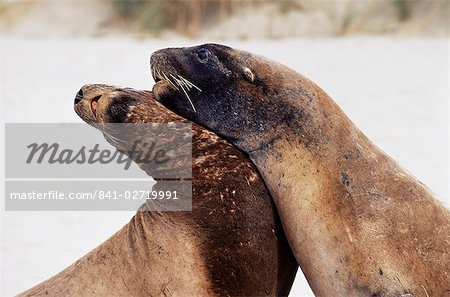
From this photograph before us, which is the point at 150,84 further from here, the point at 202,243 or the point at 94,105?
the point at 202,243

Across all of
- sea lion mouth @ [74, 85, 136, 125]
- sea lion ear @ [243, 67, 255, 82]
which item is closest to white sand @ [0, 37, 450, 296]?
sea lion mouth @ [74, 85, 136, 125]

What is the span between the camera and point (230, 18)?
1494cm

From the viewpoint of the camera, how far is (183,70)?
509 centimetres

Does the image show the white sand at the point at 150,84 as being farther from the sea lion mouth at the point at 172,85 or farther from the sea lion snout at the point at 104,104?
the sea lion mouth at the point at 172,85

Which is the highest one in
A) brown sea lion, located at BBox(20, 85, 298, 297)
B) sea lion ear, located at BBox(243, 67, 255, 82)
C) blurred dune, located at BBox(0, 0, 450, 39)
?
sea lion ear, located at BBox(243, 67, 255, 82)

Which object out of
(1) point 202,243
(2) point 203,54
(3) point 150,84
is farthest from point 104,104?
(3) point 150,84

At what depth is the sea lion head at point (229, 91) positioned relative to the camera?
4930 mm

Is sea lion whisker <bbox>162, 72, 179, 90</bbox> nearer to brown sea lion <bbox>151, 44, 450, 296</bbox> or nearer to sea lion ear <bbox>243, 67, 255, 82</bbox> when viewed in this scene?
brown sea lion <bbox>151, 44, 450, 296</bbox>

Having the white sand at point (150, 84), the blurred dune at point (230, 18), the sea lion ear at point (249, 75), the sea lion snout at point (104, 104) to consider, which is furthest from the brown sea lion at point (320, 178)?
the blurred dune at point (230, 18)

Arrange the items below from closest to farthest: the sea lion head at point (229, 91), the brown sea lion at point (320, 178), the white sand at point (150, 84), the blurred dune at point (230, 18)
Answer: the brown sea lion at point (320, 178) < the sea lion head at point (229, 91) < the white sand at point (150, 84) < the blurred dune at point (230, 18)

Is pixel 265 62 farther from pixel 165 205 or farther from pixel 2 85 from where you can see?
pixel 2 85

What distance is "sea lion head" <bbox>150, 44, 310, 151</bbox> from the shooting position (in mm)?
4930

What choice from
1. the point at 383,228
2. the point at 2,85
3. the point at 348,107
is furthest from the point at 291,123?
the point at 2,85

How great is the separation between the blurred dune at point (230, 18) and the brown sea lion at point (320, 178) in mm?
9426
